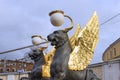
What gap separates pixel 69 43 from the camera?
4.14 m

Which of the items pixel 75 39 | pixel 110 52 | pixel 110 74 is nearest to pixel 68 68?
pixel 75 39

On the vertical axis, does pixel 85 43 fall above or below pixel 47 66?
above

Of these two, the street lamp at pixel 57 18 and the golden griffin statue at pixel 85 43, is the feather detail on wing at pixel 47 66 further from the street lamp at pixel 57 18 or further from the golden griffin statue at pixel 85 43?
the street lamp at pixel 57 18

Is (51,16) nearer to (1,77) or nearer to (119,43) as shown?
(119,43)

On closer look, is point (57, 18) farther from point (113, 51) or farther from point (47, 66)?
point (113, 51)

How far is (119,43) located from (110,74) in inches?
357

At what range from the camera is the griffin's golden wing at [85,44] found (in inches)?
158

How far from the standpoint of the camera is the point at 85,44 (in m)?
4.12

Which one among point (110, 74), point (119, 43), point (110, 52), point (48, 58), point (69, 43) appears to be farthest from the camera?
point (110, 52)

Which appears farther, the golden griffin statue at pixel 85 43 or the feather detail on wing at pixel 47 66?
the feather detail on wing at pixel 47 66

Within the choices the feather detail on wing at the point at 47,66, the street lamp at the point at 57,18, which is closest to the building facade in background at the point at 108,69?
the feather detail on wing at the point at 47,66

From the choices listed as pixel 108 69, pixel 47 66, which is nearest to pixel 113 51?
pixel 108 69

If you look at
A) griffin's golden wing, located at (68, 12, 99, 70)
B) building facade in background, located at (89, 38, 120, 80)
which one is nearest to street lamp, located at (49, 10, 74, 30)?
griffin's golden wing, located at (68, 12, 99, 70)

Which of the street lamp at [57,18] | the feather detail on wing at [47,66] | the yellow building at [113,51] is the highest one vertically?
the yellow building at [113,51]
